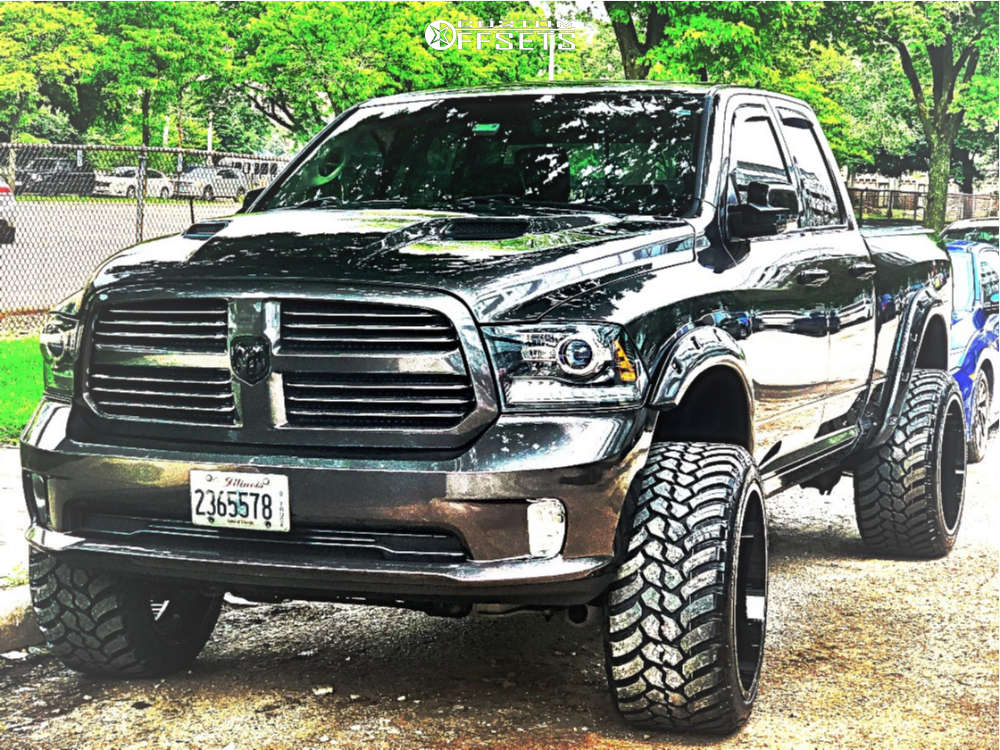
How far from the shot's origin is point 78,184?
19062 mm

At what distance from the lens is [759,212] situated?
5.09m

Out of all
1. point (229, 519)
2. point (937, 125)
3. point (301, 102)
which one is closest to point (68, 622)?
point (229, 519)

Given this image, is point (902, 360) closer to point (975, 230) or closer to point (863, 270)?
point (863, 270)

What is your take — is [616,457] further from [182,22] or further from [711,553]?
[182,22]

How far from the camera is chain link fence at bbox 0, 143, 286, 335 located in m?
17.8

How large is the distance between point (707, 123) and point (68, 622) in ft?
9.48

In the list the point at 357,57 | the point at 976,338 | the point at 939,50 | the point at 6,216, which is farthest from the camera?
the point at 939,50

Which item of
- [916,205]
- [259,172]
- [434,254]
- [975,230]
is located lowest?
[916,205]

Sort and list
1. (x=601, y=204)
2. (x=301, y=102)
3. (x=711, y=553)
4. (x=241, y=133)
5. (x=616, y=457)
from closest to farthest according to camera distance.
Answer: (x=616, y=457), (x=711, y=553), (x=601, y=204), (x=301, y=102), (x=241, y=133)

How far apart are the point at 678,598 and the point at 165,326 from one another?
1.69 meters

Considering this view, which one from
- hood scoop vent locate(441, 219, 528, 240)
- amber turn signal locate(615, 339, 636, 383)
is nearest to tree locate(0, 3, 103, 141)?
hood scoop vent locate(441, 219, 528, 240)

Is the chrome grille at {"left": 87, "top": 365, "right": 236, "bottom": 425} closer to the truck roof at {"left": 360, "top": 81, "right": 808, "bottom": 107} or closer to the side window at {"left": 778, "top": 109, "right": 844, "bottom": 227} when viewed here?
the truck roof at {"left": 360, "top": 81, "right": 808, "bottom": 107}

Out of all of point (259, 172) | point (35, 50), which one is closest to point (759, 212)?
point (259, 172)

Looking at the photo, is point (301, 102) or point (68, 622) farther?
point (301, 102)
